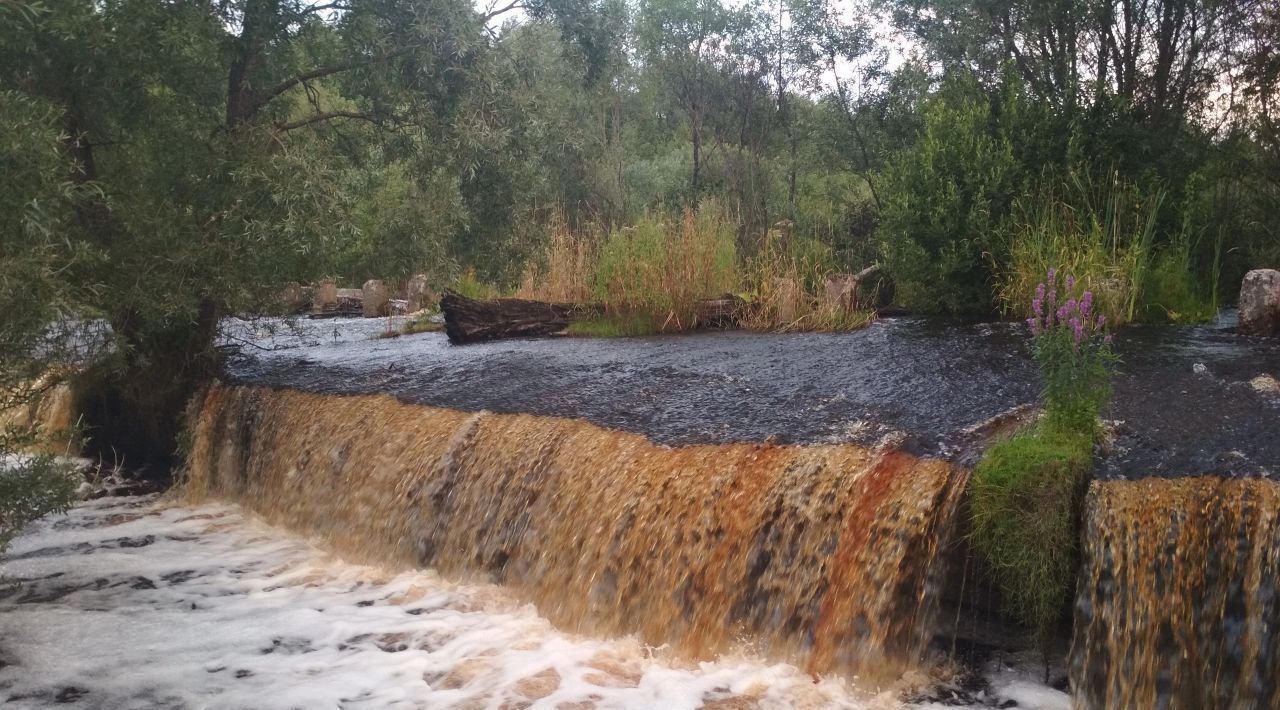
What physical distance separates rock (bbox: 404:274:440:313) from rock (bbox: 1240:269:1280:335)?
11.8 metres

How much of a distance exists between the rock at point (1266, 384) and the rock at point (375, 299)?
14.5 m

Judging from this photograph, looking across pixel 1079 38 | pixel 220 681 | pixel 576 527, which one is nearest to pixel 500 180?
pixel 576 527

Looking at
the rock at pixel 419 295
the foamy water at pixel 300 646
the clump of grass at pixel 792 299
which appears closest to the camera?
the foamy water at pixel 300 646

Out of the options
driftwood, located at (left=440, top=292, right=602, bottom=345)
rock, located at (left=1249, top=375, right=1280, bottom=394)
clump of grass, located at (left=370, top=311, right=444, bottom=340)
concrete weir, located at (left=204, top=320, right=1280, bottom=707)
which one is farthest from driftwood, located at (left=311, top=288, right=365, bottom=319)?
rock, located at (left=1249, top=375, right=1280, bottom=394)

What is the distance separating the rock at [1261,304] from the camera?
24.5ft

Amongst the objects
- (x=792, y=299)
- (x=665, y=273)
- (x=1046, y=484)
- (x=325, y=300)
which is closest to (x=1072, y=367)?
(x=1046, y=484)

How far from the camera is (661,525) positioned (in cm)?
493

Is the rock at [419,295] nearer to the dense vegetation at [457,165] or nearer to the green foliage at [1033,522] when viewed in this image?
the dense vegetation at [457,165]

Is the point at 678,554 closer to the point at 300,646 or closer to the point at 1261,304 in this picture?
the point at 300,646

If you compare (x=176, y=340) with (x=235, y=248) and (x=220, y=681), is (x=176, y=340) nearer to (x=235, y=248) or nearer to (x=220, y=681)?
(x=235, y=248)

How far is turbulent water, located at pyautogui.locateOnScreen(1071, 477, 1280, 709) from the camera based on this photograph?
11.1 feet

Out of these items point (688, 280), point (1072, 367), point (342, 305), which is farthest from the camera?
point (342, 305)

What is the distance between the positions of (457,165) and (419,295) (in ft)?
26.1

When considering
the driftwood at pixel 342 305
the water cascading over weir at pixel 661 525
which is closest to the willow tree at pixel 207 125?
the water cascading over weir at pixel 661 525
